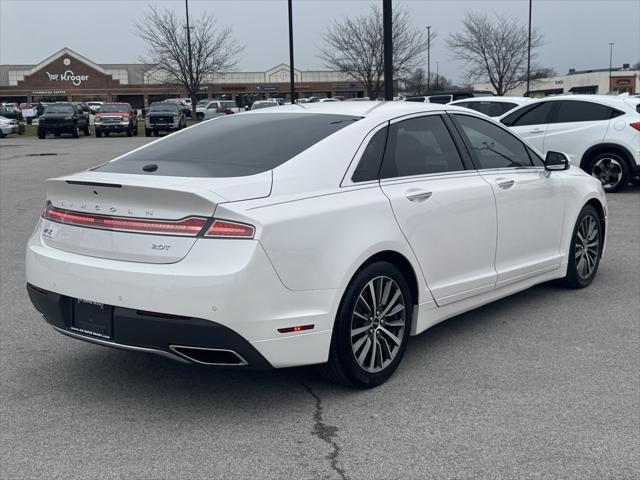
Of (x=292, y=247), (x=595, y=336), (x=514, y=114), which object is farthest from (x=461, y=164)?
(x=514, y=114)

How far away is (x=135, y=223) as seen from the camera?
3.77 meters

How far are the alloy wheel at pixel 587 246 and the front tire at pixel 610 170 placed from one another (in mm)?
6983

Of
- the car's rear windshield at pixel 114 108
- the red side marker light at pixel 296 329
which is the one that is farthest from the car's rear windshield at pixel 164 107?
the red side marker light at pixel 296 329

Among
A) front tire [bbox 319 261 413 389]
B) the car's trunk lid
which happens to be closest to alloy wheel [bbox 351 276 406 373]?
front tire [bbox 319 261 413 389]

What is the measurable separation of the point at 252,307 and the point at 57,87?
9292 cm

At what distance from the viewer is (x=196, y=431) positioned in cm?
373

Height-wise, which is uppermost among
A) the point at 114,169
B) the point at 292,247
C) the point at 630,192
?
the point at 114,169

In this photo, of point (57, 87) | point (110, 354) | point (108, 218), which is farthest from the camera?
point (57, 87)

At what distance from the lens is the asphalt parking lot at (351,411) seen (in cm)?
338

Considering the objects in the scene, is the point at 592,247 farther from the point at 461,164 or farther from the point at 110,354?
the point at 110,354

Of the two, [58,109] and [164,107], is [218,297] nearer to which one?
[164,107]

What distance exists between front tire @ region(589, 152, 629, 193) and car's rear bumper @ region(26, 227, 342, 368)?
1067 cm

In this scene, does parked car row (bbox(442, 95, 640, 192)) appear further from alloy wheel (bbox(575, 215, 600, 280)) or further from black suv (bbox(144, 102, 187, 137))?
black suv (bbox(144, 102, 187, 137))

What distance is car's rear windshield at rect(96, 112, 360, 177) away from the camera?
4.12 meters
